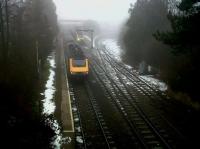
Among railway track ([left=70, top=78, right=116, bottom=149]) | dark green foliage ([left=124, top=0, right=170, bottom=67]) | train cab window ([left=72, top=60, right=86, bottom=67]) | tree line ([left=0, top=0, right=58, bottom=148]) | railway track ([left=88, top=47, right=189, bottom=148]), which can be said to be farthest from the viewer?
dark green foliage ([left=124, top=0, right=170, bottom=67])

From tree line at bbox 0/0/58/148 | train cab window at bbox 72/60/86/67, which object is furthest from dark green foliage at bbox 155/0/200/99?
train cab window at bbox 72/60/86/67

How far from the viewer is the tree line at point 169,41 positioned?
79.2 ft

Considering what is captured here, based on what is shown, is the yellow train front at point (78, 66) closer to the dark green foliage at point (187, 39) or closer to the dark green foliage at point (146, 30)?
the dark green foliage at point (146, 30)

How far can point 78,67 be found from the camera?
37875 mm

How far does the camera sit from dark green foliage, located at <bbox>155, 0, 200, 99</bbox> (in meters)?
23.6

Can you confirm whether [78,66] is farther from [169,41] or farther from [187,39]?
[187,39]

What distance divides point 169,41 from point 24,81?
433 inches

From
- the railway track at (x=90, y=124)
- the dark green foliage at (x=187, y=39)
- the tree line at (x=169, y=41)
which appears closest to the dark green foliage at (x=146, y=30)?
the tree line at (x=169, y=41)

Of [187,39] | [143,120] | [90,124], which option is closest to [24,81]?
[90,124]

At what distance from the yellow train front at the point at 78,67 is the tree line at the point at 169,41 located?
26.8 ft

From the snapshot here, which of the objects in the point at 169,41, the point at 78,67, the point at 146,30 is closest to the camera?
the point at 169,41

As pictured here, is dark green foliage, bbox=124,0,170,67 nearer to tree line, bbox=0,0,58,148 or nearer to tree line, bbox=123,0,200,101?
tree line, bbox=123,0,200,101

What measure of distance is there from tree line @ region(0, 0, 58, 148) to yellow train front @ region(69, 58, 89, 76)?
3.74 meters

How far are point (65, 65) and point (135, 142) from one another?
29166 millimetres
